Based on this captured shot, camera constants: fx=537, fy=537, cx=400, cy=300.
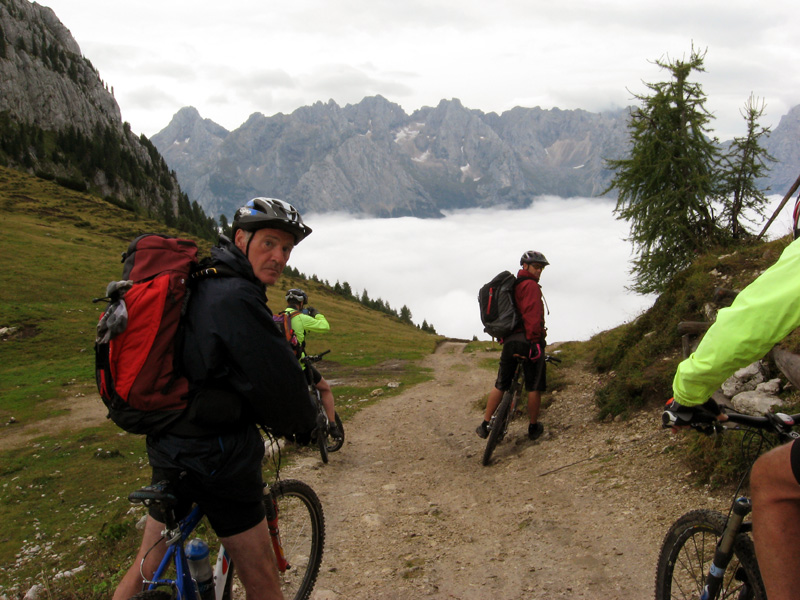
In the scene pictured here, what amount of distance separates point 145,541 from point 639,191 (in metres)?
25.1

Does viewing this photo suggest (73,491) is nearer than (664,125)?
Yes

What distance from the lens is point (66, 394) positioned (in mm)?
18688

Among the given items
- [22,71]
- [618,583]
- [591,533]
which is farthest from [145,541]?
[22,71]

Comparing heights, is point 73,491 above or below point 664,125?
below

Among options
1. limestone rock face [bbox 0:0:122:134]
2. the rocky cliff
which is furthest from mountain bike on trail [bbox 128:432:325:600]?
limestone rock face [bbox 0:0:122:134]

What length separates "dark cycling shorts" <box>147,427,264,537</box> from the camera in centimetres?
308

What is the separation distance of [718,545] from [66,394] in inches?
813

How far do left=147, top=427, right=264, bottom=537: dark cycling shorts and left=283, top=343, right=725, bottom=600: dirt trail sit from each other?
253 centimetres

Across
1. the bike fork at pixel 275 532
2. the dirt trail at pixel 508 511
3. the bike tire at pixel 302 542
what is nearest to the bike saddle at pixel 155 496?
the bike fork at pixel 275 532

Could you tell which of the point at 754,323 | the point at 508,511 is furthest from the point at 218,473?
the point at 508,511

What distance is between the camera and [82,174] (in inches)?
4906

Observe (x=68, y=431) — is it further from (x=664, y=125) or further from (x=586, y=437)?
(x=664, y=125)

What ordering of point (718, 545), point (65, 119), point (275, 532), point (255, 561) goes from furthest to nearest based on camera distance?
1. point (65, 119)
2. point (275, 532)
3. point (255, 561)
4. point (718, 545)

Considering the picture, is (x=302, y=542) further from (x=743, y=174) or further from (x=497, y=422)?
(x=743, y=174)
